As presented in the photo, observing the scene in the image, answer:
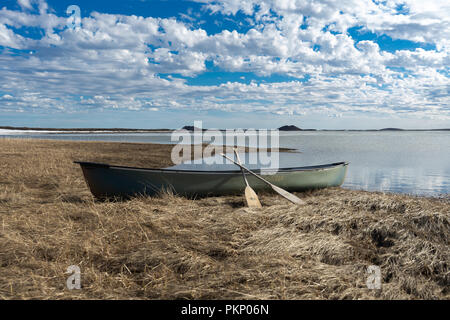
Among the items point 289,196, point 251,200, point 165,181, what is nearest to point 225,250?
point 251,200

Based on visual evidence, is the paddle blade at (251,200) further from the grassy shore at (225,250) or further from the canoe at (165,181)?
the canoe at (165,181)

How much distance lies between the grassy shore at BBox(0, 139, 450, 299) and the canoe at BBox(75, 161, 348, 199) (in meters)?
0.79

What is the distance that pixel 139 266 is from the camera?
396 centimetres

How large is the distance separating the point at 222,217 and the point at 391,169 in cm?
1442

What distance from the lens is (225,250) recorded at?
14.5ft

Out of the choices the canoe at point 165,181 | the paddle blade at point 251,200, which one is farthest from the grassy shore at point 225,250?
the canoe at point 165,181

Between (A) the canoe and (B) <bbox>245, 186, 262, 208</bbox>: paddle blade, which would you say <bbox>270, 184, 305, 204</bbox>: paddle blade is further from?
(B) <bbox>245, 186, 262, 208</bbox>: paddle blade

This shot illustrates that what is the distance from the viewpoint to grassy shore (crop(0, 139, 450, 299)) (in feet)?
11.0

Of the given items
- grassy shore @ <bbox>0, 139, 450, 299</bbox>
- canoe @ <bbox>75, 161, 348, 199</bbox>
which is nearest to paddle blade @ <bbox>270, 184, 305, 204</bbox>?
canoe @ <bbox>75, 161, 348, 199</bbox>

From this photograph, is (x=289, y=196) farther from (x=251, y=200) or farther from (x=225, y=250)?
(x=225, y=250)

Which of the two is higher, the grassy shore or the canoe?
the canoe
